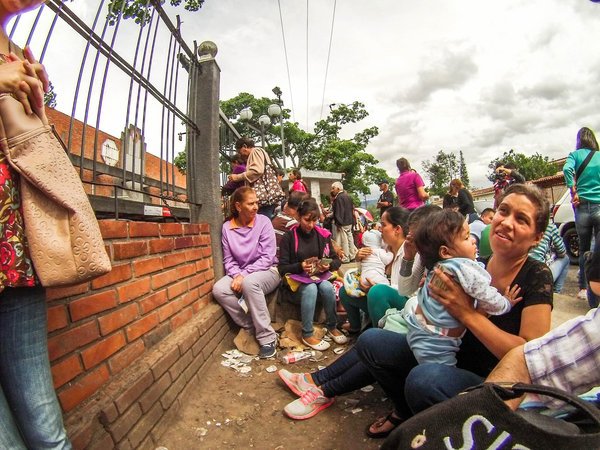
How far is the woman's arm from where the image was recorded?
56.6 inches

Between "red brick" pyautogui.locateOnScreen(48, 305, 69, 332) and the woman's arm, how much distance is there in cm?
157

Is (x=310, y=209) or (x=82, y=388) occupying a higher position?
(x=310, y=209)

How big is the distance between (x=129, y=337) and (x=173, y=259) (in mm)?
734

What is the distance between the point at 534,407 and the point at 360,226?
8105mm

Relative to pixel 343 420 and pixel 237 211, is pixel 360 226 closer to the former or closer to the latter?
pixel 237 211

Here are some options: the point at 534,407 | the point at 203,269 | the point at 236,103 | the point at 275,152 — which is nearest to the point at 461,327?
the point at 534,407


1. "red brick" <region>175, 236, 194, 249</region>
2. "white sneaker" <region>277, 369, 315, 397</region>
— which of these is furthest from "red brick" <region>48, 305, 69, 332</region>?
"white sneaker" <region>277, 369, 315, 397</region>

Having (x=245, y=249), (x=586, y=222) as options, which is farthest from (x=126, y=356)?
(x=586, y=222)

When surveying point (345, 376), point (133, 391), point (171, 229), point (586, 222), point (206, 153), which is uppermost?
point (206, 153)

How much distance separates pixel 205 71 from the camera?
12.0 ft

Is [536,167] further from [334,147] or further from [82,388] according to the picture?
[82,388]

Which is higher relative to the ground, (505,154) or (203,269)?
(505,154)

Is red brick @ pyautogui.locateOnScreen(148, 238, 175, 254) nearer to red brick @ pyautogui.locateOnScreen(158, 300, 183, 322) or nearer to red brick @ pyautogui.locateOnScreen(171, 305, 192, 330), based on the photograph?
red brick @ pyautogui.locateOnScreen(158, 300, 183, 322)

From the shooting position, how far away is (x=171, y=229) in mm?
2633
